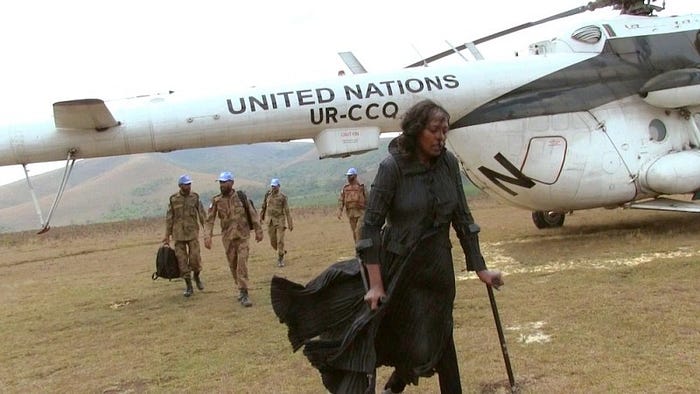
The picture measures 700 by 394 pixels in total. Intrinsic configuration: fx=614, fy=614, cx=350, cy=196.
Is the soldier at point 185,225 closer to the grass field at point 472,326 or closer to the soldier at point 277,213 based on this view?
the grass field at point 472,326

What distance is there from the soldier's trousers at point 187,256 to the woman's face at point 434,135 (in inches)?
234

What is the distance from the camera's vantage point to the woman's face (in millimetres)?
3273

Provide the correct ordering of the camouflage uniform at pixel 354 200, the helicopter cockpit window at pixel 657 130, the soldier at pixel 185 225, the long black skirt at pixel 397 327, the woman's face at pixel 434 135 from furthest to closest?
the camouflage uniform at pixel 354 200 < the helicopter cockpit window at pixel 657 130 < the soldier at pixel 185 225 < the long black skirt at pixel 397 327 < the woman's face at pixel 434 135

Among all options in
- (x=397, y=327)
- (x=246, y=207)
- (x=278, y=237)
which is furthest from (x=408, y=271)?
(x=278, y=237)

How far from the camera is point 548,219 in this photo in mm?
11773

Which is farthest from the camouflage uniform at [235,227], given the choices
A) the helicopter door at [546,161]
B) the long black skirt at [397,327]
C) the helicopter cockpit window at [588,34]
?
the helicopter cockpit window at [588,34]

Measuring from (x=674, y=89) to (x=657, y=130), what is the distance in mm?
658

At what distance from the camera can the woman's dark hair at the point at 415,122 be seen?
A: 328 centimetres

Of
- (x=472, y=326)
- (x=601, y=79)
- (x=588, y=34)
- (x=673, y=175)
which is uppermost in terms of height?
(x=588, y=34)

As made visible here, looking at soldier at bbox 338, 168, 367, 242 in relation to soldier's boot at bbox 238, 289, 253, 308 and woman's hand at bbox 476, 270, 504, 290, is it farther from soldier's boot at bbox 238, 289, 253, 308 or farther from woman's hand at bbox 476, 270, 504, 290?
woman's hand at bbox 476, 270, 504, 290

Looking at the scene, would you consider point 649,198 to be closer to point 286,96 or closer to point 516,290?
point 516,290

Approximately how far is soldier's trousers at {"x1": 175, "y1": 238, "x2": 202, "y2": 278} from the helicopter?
1513mm

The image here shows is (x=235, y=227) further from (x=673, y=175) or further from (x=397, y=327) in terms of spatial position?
(x=673, y=175)

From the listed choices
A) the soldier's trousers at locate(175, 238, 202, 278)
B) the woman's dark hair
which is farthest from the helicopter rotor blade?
the woman's dark hair
